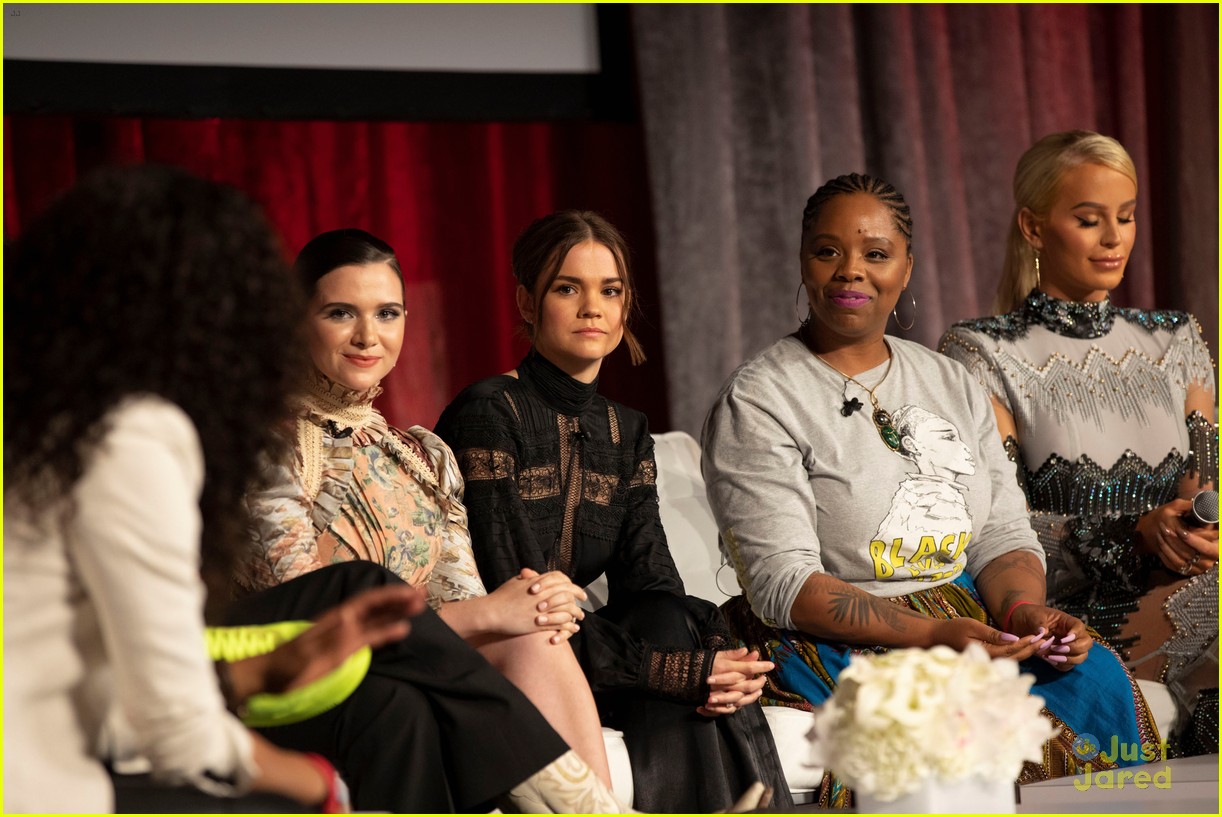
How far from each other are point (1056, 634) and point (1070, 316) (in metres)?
0.85

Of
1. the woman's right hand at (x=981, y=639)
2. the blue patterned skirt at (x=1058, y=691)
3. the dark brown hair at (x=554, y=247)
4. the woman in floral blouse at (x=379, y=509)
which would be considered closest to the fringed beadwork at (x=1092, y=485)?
the blue patterned skirt at (x=1058, y=691)

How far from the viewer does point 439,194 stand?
12.6 ft

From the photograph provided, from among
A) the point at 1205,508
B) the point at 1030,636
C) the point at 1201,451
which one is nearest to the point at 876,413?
the point at 1030,636

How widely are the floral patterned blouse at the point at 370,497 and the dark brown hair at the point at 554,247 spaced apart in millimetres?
378

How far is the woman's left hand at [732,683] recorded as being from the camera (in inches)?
86.8

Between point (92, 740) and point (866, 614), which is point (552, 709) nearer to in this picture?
point (866, 614)

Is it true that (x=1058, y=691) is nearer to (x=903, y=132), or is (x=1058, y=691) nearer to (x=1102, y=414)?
(x=1102, y=414)

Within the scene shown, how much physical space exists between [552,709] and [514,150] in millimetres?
2235

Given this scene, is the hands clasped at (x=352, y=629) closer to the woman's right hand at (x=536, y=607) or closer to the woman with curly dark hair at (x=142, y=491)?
the woman with curly dark hair at (x=142, y=491)

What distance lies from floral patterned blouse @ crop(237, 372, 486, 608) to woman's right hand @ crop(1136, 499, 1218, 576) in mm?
1375

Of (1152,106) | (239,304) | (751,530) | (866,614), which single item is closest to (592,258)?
(751,530)

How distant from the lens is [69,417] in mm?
Answer: 1244

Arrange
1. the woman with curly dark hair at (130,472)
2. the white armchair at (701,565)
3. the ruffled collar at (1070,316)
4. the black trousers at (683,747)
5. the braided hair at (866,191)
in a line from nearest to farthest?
the woman with curly dark hair at (130,472) → the black trousers at (683,747) → the white armchair at (701,565) → the braided hair at (866,191) → the ruffled collar at (1070,316)

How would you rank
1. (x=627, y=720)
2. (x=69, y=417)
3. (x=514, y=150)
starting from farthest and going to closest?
(x=514, y=150) → (x=627, y=720) → (x=69, y=417)
